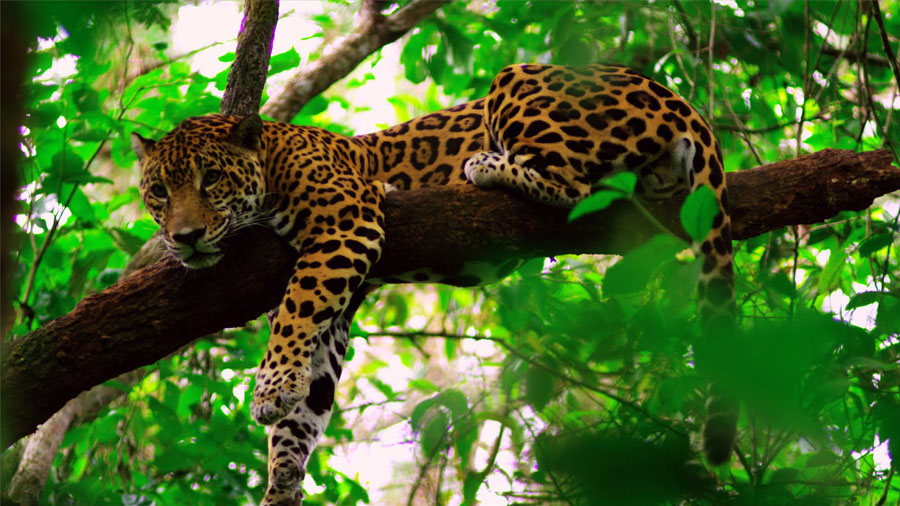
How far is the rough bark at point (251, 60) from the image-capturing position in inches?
248

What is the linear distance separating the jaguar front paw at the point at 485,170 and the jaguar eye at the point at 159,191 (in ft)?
6.01

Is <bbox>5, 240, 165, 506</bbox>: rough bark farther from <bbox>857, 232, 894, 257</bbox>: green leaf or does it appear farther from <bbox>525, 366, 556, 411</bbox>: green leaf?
<bbox>857, 232, 894, 257</bbox>: green leaf

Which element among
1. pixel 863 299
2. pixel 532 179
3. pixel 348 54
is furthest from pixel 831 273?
pixel 348 54

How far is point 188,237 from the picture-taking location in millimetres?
4809

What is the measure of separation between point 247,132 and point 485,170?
1505mm

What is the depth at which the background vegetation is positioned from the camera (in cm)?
164

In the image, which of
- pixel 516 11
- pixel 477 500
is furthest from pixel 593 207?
pixel 516 11

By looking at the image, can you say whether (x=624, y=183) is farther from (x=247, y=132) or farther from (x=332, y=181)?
(x=247, y=132)

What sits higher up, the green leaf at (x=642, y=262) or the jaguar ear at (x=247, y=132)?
the jaguar ear at (x=247, y=132)

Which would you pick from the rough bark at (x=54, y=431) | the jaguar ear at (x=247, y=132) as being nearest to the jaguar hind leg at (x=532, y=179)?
the jaguar ear at (x=247, y=132)

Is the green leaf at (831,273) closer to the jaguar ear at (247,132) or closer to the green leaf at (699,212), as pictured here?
the green leaf at (699,212)

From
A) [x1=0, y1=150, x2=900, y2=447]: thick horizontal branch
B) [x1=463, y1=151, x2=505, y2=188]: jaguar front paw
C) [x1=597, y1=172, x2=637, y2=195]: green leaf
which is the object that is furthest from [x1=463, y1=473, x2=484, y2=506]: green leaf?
[x1=597, y1=172, x2=637, y2=195]: green leaf

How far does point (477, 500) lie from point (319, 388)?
177 centimetres

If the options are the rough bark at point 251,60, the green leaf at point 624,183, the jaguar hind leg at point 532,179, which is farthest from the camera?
the rough bark at point 251,60
